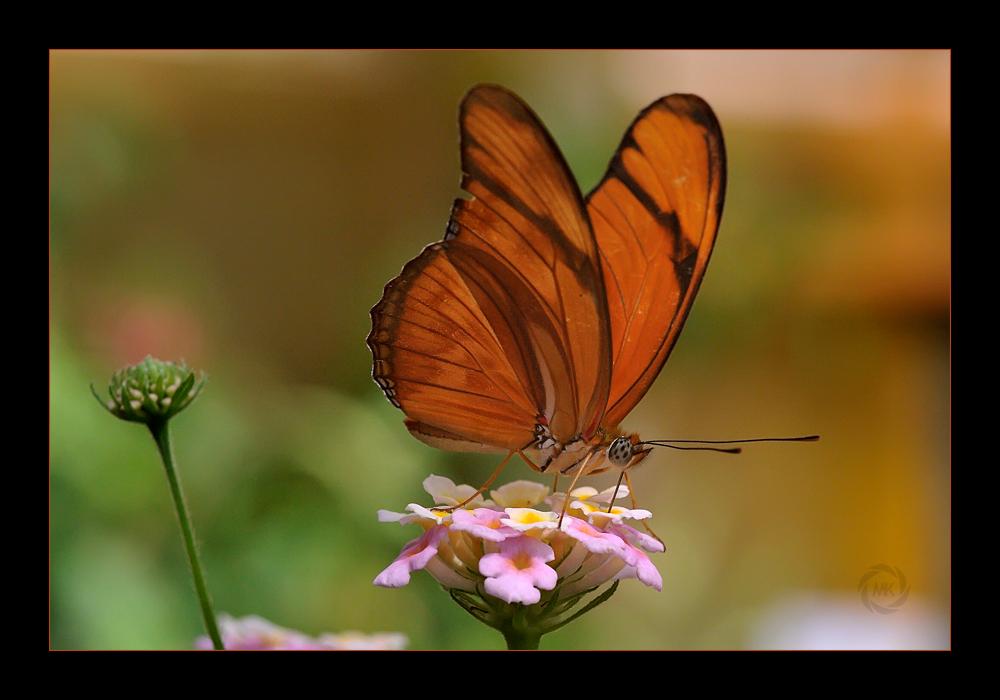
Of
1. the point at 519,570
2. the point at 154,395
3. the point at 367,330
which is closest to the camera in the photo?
the point at 519,570

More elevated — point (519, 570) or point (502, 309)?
point (502, 309)

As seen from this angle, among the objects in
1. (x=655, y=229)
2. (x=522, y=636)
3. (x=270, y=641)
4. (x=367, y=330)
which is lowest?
(x=270, y=641)

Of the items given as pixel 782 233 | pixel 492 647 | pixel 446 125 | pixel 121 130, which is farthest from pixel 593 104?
pixel 492 647

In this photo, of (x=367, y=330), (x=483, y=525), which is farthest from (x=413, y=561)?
(x=367, y=330)

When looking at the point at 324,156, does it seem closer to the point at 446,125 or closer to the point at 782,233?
the point at 446,125

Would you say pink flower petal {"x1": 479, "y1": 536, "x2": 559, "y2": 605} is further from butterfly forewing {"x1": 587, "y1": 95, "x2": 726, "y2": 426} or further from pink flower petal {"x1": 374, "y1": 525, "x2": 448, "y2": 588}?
butterfly forewing {"x1": 587, "y1": 95, "x2": 726, "y2": 426}

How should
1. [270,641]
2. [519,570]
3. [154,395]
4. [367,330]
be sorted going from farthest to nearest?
[367,330] → [270,641] → [154,395] → [519,570]

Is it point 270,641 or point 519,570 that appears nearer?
point 519,570

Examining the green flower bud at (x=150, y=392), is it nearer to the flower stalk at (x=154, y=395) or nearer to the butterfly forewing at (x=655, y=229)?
the flower stalk at (x=154, y=395)

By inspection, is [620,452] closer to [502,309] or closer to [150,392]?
[502,309]

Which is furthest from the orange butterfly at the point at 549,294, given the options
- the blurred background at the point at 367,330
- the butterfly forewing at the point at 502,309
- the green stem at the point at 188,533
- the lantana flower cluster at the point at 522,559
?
the blurred background at the point at 367,330
